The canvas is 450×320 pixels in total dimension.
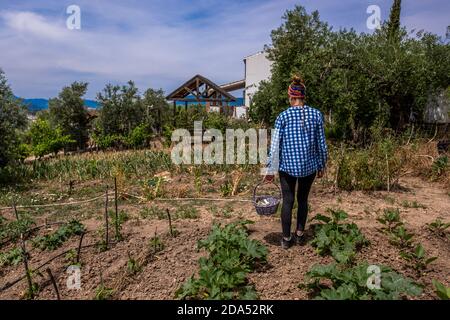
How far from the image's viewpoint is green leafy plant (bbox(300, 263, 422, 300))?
7.27 feet

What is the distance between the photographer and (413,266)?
2920 mm

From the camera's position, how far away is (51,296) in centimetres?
289

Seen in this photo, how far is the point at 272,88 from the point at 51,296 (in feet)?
30.9

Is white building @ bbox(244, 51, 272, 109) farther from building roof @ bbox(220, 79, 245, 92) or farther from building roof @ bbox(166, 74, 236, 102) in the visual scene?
building roof @ bbox(166, 74, 236, 102)

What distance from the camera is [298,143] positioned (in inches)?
122

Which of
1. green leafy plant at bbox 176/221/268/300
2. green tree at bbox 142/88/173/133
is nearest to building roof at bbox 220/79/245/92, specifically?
green tree at bbox 142/88/173/133

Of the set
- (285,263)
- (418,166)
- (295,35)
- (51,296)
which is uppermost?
(295,35)

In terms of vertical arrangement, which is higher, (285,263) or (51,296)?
(285,263)

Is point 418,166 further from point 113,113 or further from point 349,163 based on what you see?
point 113,113

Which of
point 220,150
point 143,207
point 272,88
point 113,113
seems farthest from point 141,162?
point 113,113

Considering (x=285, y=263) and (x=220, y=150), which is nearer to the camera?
(x=285, y=263)

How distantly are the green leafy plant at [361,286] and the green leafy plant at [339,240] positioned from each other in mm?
368
